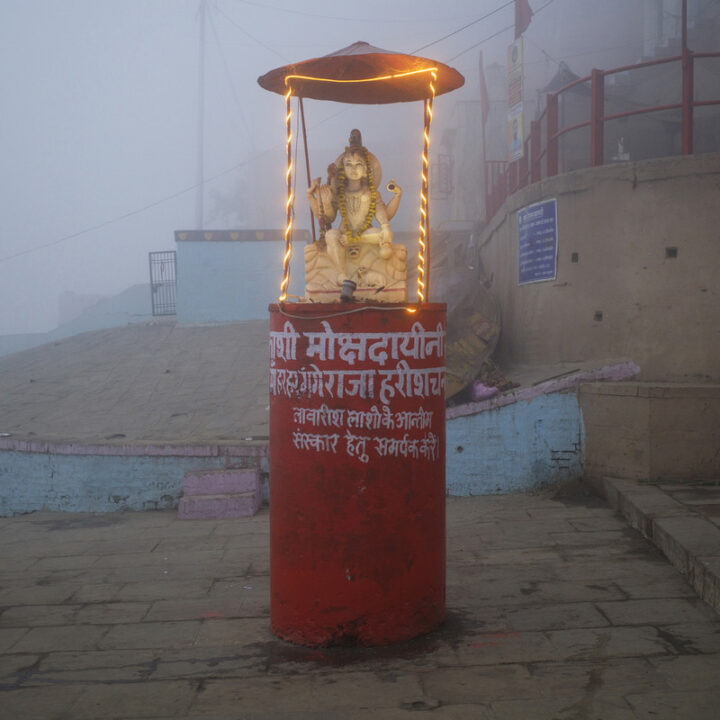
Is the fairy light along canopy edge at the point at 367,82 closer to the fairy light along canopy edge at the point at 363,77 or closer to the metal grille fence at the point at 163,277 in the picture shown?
the fairy light along canopy edge at the point at 363,77

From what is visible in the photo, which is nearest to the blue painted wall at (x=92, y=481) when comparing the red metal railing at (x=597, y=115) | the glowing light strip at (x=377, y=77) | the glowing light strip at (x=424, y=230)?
the glowing light strip at (x=424, y=230)

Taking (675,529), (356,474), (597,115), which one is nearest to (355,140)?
(356,474)

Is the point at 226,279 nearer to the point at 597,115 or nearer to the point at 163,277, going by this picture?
the point at 163,277

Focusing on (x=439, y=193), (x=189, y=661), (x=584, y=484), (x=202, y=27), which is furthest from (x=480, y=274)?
(x=202, y=27)

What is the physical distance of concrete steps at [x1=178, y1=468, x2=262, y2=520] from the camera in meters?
7.16

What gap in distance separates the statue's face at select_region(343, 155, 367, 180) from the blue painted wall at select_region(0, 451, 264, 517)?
379 cm

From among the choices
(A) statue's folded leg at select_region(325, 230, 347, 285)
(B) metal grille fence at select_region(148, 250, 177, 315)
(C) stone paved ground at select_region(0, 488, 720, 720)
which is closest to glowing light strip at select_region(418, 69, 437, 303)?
(A) statue's folded leg at select_region(325, 230, 347, 285)

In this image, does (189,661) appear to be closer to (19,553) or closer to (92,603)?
(92,603)

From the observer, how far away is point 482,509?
6.98 m

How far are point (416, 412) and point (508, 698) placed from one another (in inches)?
56.8

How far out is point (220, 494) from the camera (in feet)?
24.2

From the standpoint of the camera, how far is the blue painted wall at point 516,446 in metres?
7.26

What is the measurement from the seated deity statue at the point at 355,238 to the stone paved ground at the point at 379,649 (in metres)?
2.08

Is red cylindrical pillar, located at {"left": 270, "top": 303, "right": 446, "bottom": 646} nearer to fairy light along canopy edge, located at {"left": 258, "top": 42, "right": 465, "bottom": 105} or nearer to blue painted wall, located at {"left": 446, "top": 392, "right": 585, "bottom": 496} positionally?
fairy light along canopy edge, located at {"left": 258, "top": 42, "right": 465, "bottom": 105}
